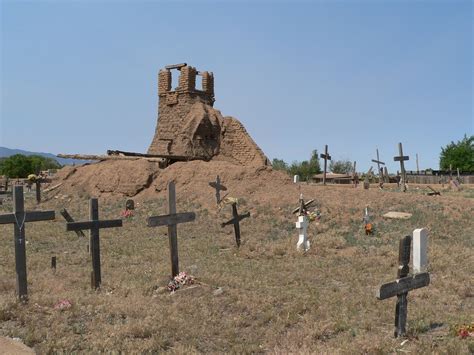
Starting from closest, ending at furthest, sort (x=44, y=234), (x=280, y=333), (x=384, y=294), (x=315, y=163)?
(x=384, y=294) → (x=280, y=333) → (x=44, y=234) → (x=315, y=163)

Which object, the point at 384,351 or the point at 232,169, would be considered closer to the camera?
the point at 384,351

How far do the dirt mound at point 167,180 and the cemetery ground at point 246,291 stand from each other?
5.99 m

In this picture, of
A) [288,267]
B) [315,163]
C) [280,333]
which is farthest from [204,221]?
[315,163]

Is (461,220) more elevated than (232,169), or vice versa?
(232,169)

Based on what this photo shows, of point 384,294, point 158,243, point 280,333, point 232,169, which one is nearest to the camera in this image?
point 384,294

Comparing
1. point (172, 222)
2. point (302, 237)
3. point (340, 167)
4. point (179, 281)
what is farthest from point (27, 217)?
point (340, 167)

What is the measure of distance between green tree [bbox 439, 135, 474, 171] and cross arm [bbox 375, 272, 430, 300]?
74536 mm

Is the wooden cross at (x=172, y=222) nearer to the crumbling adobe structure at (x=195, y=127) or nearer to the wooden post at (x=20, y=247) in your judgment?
the wooden post at (x=20, y=247)

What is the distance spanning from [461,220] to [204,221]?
36.4ft

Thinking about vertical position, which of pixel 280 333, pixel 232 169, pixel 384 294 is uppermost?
pixel 232 169

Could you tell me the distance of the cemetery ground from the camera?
257 inches

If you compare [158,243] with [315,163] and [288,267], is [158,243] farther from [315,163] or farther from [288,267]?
[315,163]

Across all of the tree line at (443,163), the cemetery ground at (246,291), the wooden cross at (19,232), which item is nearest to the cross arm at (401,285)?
the cemetery ground at (246,291)

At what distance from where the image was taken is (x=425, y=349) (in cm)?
619
